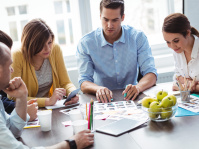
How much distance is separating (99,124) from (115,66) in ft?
3.71

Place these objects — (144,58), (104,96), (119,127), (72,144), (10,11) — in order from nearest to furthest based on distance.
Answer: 1. (72,144)
2. (119,127)
3. (104,96)
4. (144,58)
5. (10,11)

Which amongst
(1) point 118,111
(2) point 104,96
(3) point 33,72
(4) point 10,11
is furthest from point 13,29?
(1) point 118,111

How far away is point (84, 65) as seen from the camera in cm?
246

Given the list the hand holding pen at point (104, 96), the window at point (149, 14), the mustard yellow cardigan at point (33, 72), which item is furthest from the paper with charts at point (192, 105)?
the window at point (149, 14)

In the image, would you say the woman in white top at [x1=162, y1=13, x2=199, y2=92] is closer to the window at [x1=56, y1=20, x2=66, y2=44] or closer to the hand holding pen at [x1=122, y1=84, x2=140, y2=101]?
the hand holding pen at [x1=122, y1=84, x2=140, y2=101]

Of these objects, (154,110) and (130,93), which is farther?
(130,93)

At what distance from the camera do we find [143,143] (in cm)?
115

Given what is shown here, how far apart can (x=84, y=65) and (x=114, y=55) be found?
0.29 m

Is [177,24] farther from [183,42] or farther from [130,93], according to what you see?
[130,93]

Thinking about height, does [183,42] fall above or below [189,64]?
above

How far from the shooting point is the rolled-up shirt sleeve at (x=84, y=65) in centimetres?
241

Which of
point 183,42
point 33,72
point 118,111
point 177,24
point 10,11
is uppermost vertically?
point 10,11

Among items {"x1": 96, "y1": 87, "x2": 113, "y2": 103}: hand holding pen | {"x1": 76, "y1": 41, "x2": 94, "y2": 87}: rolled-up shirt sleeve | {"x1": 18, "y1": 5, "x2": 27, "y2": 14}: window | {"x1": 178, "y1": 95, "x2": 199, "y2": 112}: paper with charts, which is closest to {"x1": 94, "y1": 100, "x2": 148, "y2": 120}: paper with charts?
{"x1": 96, "y1": 87, "x2": 113, "y2": 103}: hand holding pen

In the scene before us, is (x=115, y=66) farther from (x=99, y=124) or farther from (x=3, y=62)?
→ (x=3, y=62)
